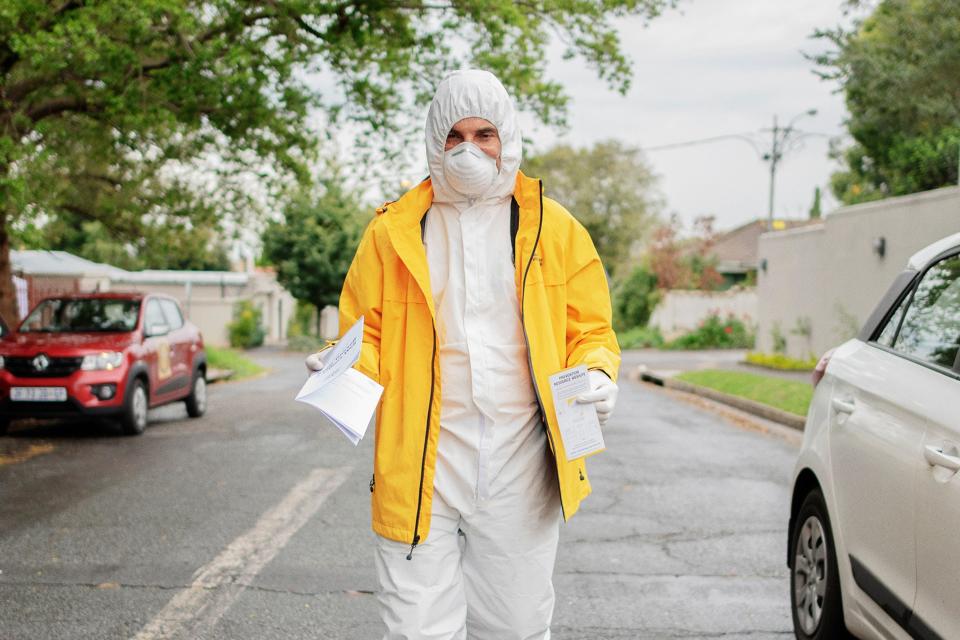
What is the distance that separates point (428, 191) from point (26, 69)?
44.7ft

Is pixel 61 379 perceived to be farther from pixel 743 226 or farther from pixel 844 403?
pixel 743 226

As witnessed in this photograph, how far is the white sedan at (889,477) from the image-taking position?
2.94 meters

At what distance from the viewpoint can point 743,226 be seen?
59.2 metres

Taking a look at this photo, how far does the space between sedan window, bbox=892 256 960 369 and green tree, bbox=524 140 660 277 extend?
5239 cm

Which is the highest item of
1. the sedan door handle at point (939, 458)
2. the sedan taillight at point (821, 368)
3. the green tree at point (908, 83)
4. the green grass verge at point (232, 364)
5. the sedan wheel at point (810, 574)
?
the green tree at point (908, 83)

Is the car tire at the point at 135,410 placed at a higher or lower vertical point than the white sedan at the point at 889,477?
lower

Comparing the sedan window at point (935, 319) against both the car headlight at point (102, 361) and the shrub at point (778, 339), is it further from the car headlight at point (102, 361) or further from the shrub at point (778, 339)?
the shrub at point (778, 339)

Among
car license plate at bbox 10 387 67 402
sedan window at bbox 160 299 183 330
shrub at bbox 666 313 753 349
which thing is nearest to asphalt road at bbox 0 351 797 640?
car license plate at bbox 10 387 67 402

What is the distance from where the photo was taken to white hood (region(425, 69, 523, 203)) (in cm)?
288

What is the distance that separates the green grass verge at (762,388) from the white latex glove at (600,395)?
32.0 ft

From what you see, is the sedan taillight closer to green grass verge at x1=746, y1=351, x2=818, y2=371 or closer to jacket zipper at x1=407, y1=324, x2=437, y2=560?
jacket zipper at x1=407, y1=324, x2=437, y2=560

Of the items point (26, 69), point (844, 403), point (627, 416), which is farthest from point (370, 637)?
point (26, 69)

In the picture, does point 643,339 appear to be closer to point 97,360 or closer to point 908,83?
point 908,83

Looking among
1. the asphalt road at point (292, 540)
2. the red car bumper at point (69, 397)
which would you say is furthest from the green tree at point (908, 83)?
the red car bumper at point (69, 397)
